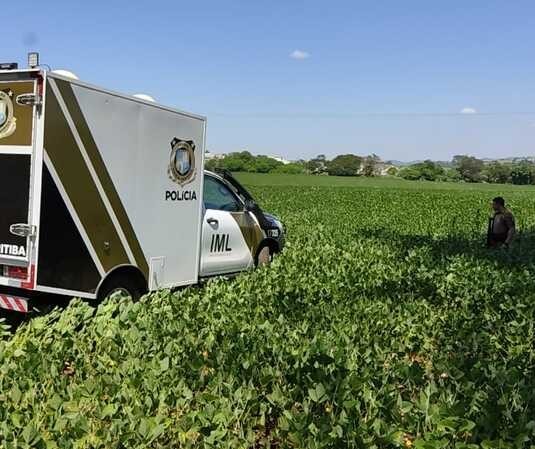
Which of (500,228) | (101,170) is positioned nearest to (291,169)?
(500,228)

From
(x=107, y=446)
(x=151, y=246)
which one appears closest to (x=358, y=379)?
(x=107, y=446)

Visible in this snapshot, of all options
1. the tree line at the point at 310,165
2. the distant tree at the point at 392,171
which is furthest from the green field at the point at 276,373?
the distant tree at the point at 392,171

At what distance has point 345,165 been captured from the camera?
95250 mm

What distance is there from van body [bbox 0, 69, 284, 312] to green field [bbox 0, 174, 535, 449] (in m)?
0.87

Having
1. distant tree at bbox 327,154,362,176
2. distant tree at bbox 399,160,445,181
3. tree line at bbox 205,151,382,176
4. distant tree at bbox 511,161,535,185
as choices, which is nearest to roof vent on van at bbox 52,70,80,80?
tree line at bbox 205,151,382,176

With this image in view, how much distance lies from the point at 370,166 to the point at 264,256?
88645 millimetres

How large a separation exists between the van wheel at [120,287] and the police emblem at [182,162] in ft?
4.23

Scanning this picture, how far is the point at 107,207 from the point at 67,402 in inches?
131

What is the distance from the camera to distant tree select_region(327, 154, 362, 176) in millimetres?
94500

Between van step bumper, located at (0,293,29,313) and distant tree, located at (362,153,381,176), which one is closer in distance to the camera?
van step bumper, located at (0,293,29,313)

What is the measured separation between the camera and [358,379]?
3.12 meters

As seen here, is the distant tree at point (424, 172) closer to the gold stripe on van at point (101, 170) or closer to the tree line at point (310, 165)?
the tree line at point (310, 165)

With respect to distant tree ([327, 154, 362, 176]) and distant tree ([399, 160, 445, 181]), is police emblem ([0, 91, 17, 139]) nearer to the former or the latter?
distant tree ([327, 154, 362, 176])

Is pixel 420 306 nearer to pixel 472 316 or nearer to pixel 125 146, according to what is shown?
pixel 472 316
